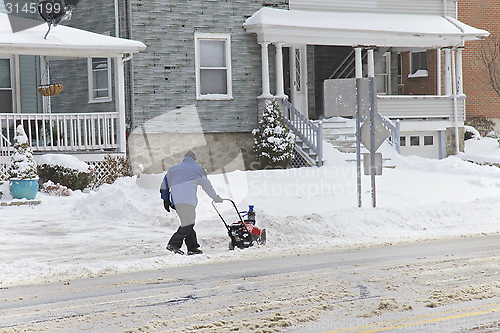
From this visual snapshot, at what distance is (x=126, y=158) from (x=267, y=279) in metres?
11.3

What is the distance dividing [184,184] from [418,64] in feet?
72.1

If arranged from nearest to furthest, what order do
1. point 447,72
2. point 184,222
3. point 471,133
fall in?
point 184,222 < point 447,72 < point 471,133

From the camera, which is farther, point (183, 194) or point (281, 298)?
point (183, 194)

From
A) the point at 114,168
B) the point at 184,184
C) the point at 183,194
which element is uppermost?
the point at 184,184

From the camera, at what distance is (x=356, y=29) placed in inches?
806

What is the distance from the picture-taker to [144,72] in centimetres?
1878

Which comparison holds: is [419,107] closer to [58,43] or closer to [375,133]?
[375,133]

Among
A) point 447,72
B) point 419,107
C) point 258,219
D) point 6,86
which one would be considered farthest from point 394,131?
point 6,86

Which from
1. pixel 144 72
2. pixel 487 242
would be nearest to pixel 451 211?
pixel 487 242

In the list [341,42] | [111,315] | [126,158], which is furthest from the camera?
[341,42]

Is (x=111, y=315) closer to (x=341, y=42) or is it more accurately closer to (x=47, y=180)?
(x=47, y=180)

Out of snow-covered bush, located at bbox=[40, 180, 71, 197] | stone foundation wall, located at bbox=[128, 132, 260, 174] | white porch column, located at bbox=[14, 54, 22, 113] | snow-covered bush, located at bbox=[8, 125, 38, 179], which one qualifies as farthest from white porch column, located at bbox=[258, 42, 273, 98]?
snow-covered bush, located at bbox=[8, 125, 38, 179]

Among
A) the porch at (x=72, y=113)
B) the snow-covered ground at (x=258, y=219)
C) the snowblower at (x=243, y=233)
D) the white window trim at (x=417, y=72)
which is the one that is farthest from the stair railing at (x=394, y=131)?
the snowblower at (x=243, y=233)

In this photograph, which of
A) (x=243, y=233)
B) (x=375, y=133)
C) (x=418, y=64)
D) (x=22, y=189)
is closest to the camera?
(x=243, y=233)
